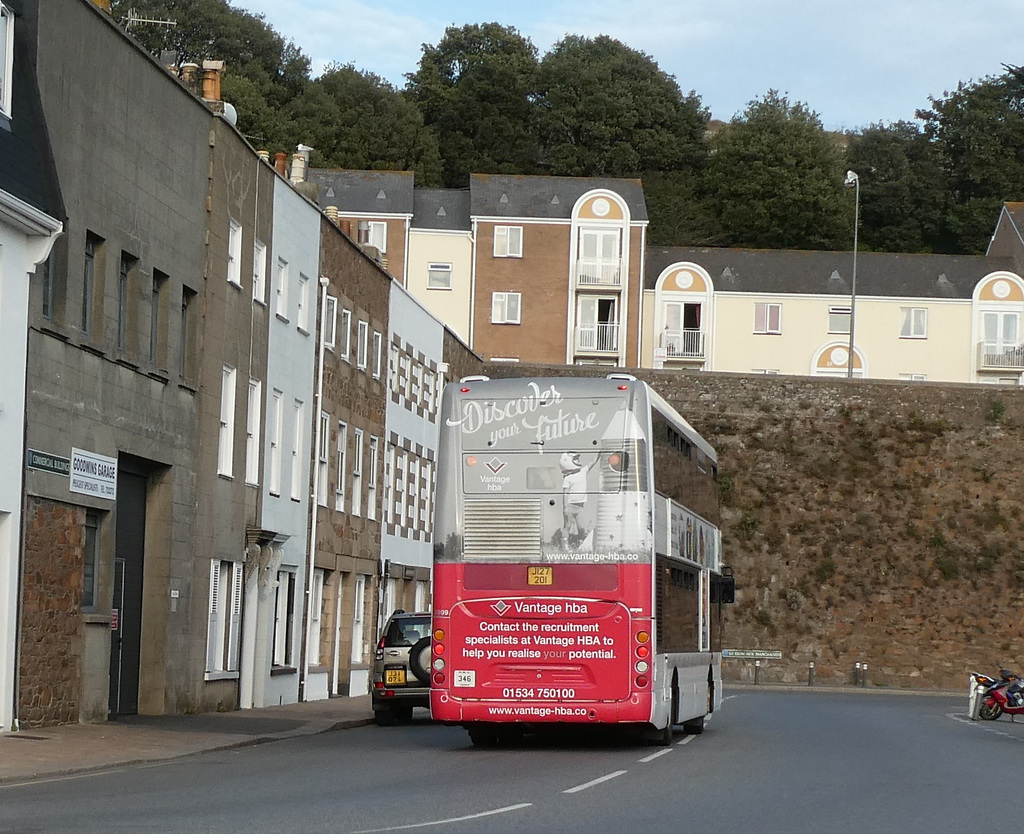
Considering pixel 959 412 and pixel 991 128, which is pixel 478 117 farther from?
pixel 959 412

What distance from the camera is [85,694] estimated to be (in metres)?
23.2

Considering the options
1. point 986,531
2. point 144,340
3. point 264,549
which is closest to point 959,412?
point 986,531

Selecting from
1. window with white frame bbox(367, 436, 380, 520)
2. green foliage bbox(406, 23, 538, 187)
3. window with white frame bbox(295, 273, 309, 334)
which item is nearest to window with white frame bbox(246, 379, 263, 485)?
window with white frame bbox(295, 273, 309, 334)

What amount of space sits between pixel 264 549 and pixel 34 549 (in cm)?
965

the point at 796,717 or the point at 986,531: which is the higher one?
the point at 986,531

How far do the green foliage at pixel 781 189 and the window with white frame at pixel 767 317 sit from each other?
17.1 m

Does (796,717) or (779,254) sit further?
(779,254)

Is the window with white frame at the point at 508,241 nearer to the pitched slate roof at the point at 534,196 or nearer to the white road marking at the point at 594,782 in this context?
the pitched slate roof at the point at 534,196

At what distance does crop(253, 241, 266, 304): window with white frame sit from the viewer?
30719mm

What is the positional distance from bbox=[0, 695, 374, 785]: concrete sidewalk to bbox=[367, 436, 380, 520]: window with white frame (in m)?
9.66

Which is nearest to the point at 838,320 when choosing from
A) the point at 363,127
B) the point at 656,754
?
the point at 363,127

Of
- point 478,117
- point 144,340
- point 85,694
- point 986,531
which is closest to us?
point 85,694

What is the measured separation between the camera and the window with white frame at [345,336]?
120 ft

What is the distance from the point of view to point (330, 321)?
3578 centimetres
